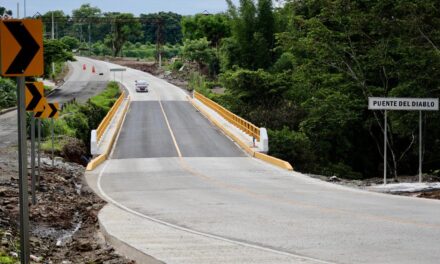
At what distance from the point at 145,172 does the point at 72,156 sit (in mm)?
10197

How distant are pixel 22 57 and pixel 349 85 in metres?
34.4

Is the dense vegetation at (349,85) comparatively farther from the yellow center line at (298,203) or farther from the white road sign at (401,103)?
the yellow center line at (298,203)

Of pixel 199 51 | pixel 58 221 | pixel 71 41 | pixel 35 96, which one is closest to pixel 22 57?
pixel 58 221

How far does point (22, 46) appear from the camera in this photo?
27.7ft

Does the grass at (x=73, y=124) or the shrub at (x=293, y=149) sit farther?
the shrub at (x=293, y=149)

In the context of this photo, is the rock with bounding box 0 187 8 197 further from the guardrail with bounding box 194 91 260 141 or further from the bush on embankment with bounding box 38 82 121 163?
the guardrail with bounding box 194 91 260 141

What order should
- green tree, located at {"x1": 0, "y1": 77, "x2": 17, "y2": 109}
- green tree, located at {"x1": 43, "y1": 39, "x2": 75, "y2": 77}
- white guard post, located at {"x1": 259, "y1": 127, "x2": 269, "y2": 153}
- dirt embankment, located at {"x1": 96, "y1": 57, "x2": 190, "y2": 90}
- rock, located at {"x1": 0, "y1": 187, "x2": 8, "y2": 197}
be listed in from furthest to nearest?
dirt embankment, located at {"x1": 96, "y1": 57, "x2": 190, "y2": 90}
green tree, located at {"x1": 43, "y1": 39, "x2": 75, "y2": 77}
green tree, located at {"x1": 0, "y1": 77, "x2": 17, "y2": 109}
white guard post, located at {"x1": 259, "y1": 127, "x2": 269, "y2": 153}
rock, located at {"x1": 0, "y1": 187, "x2": 8, "y2": 197}

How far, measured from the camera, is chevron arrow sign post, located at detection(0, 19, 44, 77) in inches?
331

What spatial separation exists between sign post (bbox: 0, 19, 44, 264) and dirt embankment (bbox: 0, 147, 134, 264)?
8.45 feet

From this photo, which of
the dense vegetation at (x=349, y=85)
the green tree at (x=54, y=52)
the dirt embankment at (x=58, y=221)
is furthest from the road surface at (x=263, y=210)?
the green tree at (x=54, y=52)

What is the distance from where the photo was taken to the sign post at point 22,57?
8359mm

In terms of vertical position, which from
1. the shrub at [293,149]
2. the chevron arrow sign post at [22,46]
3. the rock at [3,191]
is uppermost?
the chevron arrow sign post at [22,46]

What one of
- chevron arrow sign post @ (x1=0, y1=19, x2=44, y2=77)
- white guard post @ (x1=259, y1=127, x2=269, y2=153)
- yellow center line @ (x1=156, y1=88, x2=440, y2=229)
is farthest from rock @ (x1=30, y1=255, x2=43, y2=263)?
white guard post @ (x1=259, y1=127, x2=269, y2=153)

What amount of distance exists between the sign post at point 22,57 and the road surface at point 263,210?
2.64m
